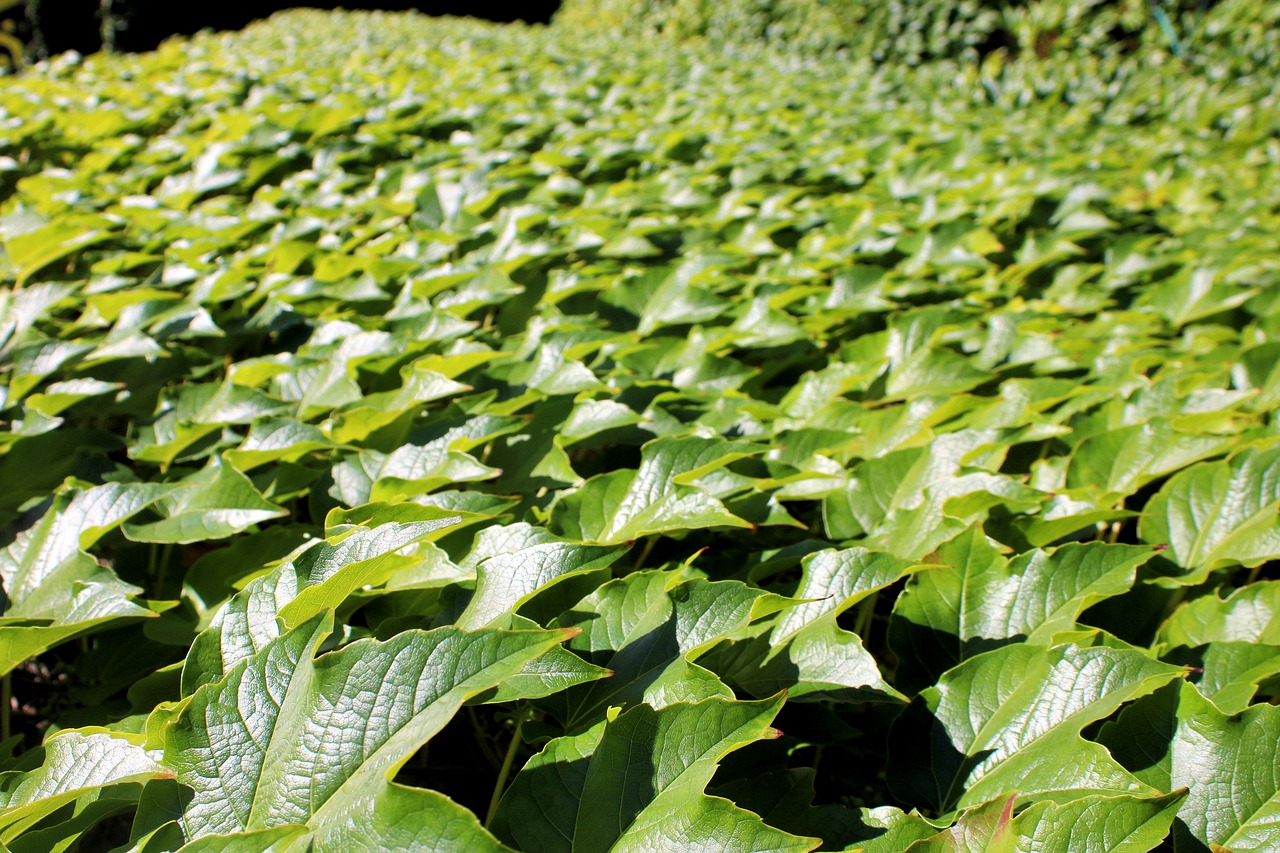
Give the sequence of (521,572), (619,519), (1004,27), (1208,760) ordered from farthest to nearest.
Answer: (1004,27), (619,519), (521,572), (1208,760)

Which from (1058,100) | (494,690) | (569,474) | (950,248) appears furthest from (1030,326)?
(1058,100)

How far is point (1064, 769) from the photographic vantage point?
0.93m

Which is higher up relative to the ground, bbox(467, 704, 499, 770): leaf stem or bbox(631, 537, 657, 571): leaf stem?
bbox(631, 537, 657, 571): leaf stem

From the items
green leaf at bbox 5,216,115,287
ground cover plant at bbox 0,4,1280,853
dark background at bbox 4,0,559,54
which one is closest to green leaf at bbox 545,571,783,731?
ground cover plant at bbox 0,4,1280,853

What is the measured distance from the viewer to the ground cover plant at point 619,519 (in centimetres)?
84

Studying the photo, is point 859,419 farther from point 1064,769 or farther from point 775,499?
point 1064,769

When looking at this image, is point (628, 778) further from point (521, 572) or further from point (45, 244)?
point (45, 244)

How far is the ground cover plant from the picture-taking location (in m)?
0.84

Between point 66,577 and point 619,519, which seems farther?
point 619,519

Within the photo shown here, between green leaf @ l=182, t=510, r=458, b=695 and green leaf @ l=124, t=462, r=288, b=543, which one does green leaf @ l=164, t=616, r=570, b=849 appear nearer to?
green leaf @ l=182, t=510, r=458, b=695

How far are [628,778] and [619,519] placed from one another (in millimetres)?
483

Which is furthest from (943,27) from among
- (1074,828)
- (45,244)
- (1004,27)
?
(1074,828)

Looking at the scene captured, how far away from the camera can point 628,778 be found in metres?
0.87

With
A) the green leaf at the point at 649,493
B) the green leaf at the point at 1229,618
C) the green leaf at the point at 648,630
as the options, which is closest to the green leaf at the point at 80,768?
the green leaf at the point at 648,630
